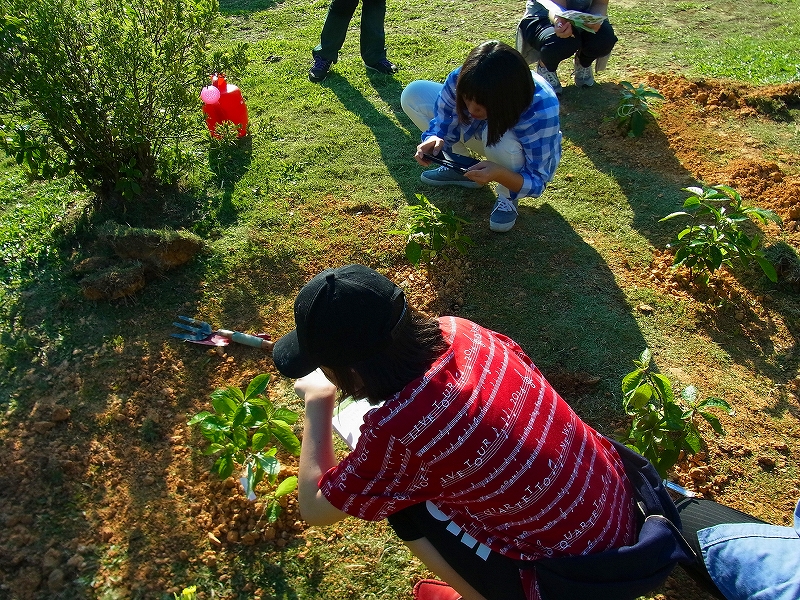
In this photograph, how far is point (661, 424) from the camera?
7.50ft

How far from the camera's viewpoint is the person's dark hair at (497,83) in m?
2.81

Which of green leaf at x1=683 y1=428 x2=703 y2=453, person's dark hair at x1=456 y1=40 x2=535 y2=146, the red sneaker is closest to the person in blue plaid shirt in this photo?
person's dark hair at x1=456 y1=40 x2=535 y2=146

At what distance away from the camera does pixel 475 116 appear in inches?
119

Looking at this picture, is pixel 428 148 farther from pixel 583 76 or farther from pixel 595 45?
pixel 583 76

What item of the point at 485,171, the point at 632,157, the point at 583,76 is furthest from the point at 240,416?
the point at 583,76

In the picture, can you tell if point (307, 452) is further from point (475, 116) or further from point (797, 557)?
point (475, 116)

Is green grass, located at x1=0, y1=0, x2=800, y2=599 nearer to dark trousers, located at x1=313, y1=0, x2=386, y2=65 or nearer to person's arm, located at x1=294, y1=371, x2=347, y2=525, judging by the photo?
dark trousers, located at x1=313, y1=0, x2=386, y2=65

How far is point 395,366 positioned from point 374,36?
13.7ft

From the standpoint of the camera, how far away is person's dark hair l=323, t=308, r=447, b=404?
1.50 meters

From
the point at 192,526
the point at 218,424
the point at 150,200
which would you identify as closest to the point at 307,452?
the point at 218,424

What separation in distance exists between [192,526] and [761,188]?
3.58 meters

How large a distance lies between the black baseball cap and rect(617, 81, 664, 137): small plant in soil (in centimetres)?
328

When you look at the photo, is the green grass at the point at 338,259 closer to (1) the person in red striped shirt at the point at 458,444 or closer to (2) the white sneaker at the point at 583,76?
(2) the white sneaker at the point at 583,76

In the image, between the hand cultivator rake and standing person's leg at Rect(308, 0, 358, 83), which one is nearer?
the hand cultivator rake
